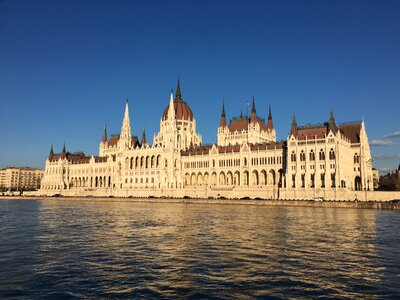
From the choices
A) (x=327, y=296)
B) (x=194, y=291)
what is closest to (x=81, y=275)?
(x=194, y=291)

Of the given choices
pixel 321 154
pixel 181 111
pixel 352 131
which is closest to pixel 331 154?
pixel 321 154

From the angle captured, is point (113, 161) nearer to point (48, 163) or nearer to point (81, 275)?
point (48, 163)

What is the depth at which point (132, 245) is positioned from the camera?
88.4ft

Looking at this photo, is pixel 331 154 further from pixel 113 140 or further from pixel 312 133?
pixel 113 140

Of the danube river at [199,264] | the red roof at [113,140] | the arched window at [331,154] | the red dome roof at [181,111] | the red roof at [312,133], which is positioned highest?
the red dome roof at [181,111]

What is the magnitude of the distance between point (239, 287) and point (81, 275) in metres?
7.43

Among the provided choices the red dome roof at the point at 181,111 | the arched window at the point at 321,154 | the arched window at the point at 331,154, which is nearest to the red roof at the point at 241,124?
the red dome roof at the point at 181,111

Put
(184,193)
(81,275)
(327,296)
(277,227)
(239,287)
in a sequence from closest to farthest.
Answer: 1. (327,296)
2. (239,287)
3. (81,275)
4. (277,227)
5. (184,193)

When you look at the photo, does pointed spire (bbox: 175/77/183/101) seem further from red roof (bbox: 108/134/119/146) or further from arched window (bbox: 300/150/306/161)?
arched window (bbox: 300/150/306/161)

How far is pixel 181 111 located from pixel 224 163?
37.8 m

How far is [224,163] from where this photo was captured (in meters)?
114

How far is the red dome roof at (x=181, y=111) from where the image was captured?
143 metres

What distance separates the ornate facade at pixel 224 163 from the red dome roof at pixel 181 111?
37 centimetres

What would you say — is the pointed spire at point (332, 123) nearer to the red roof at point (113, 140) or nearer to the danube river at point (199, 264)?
the danube river at point (199, 264)
